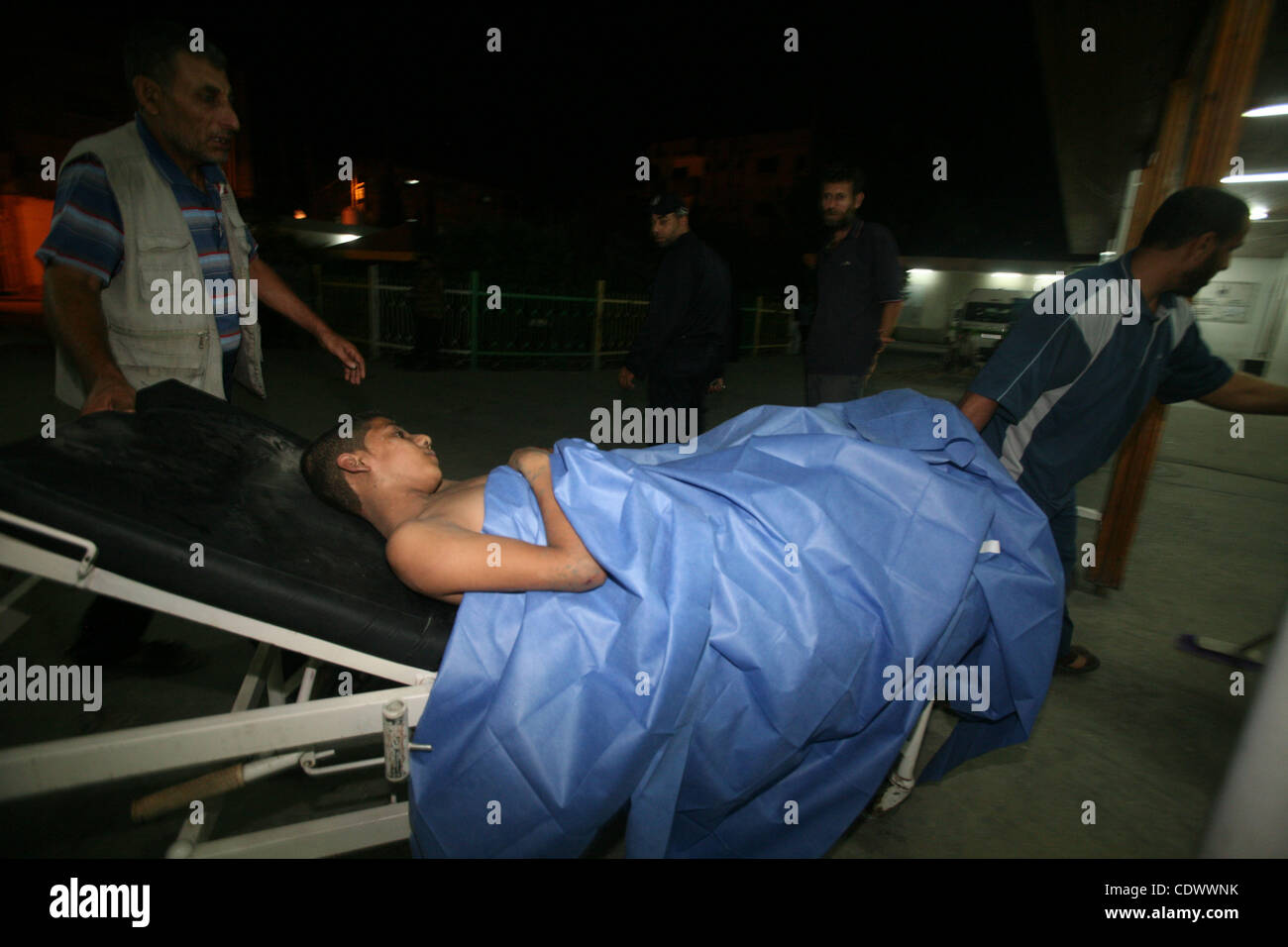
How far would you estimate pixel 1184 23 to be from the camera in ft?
10.8

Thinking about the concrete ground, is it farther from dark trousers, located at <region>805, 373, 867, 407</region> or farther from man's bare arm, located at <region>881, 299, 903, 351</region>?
man's bare arm, located at <region>881, 299, 903, 351</region>

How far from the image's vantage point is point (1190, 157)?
8.55 feet

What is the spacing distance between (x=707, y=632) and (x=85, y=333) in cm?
188

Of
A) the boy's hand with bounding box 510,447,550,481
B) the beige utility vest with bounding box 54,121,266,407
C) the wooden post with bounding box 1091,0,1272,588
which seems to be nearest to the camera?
the boy's hand with bounding box 510,447,550,481

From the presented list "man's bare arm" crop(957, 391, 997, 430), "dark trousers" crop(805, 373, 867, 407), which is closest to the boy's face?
"man's bare arm" crop(957, 391, 997, 430)

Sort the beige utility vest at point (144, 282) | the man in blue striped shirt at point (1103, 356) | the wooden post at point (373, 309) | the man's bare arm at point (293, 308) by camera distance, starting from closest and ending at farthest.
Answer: the beige utility vest at point (144, 282)
the man in blue striped shirt at point (1103, 356)
the man's bare arm at point (293, 308)
the wooden post at point (373, 309)

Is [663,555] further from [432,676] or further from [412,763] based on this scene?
[412,763]

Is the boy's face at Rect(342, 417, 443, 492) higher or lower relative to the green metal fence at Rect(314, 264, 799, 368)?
lower

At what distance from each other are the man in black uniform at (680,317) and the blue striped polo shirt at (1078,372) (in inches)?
71.0

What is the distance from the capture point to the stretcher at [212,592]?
3.81 feet

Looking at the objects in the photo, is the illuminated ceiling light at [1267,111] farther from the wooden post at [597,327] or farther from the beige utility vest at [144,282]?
the wooden post at [597,327]

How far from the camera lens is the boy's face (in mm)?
1658

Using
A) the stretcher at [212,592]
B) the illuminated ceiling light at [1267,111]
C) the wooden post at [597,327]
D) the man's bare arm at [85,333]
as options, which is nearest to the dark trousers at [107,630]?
the stretcher at [212,592]

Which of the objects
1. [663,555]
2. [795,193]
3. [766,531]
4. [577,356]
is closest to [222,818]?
[663,555]
